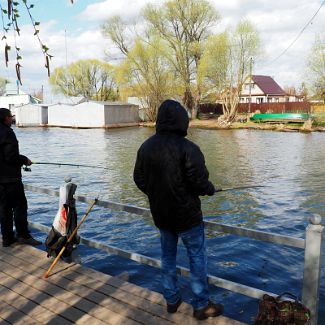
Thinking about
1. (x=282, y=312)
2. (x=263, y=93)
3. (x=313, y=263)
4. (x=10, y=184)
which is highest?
(x=263, y=93)

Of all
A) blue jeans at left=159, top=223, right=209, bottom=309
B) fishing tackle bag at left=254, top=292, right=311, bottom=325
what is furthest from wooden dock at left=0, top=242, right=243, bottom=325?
fishing tackle bag at left=254, top=292, right=311, bottom=325

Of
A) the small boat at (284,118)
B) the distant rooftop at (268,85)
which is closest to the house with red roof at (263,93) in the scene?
the distant rooftop at (268,85)

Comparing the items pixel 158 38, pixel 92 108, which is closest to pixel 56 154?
pixel 92 108

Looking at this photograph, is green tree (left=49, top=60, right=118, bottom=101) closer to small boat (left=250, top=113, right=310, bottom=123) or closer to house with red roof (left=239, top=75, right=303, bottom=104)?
house with red roof (left=239, top=75, right=303, bottom=104)

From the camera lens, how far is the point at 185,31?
5422 cm

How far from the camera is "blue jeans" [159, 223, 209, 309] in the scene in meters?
3.63

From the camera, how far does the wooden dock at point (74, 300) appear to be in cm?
375

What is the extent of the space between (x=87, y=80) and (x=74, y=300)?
2821 inches

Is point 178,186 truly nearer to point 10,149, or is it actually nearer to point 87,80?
Result: point 10,149

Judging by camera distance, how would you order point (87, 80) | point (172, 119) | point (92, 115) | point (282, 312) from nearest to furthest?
1. point (282, 312)
2. point (172, 119)
3. point (92, 115)
4. point (87, 80)

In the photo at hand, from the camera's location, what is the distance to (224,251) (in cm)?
855

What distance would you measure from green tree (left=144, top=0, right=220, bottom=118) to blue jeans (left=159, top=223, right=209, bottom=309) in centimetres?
5046

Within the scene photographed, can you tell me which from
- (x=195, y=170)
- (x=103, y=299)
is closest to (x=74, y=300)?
(x=103, y=299)

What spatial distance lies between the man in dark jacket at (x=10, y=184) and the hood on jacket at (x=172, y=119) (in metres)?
2.48
